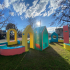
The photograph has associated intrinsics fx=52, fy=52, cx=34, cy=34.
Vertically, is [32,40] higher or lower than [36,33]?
lower

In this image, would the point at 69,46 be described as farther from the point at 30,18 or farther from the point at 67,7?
the point at 30,18

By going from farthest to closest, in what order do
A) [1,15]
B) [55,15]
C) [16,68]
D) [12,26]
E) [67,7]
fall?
[12,26]
[1,15]
[55,15]
[67,7]
[16,68]

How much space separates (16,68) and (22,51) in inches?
101

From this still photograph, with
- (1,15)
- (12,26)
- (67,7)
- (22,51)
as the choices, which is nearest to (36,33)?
(22,51)

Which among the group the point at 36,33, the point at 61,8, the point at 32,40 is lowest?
the point at 32,40

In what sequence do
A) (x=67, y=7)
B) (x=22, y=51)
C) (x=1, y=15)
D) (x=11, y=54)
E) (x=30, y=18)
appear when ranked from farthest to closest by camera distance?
(x=30, y=18)
(x=1, y=15)
(x=67, y=7)
(x=22, y=51)
(x=11, y=54)

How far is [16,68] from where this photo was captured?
10.8ft

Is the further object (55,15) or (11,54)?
(55,15)

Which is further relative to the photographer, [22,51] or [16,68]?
[22,51]

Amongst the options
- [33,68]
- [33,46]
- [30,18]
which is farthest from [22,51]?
[30,18]

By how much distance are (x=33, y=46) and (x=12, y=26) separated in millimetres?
28779

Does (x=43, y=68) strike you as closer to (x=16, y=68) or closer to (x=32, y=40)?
(x=16, y=68)

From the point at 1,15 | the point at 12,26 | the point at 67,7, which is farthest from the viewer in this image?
the point at 12,26

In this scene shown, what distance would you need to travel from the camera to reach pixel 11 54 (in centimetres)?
516
